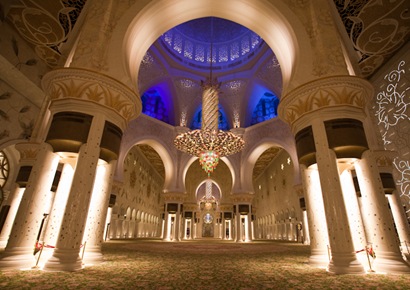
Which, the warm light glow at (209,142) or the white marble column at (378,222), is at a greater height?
the warm light glow at (209,142)

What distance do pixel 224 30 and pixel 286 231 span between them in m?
14.0

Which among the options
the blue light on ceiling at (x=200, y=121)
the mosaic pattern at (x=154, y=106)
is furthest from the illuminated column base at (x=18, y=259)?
the blue light on ceiling at (x=200, y=121)

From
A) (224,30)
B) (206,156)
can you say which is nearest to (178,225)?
(206,156)

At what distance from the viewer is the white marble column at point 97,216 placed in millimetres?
3240

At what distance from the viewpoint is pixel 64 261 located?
267 cm

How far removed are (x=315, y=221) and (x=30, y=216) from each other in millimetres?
4135

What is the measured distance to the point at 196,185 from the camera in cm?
1892

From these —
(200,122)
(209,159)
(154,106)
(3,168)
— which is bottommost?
(3,168)

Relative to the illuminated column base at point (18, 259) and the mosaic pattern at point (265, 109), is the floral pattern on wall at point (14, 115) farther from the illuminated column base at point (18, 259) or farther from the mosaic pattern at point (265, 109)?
the mosaic pattern at point (265, 109)

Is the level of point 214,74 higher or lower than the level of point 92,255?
higher

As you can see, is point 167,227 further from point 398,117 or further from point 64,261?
point 398,117

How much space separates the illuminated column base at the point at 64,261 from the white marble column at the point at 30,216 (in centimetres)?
36

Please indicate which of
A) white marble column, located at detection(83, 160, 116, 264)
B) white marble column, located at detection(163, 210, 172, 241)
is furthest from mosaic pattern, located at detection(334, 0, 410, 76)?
white marble column, located at detection(163, 210, 172, 241)

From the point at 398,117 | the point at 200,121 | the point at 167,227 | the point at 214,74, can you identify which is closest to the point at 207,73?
the point at 214,74
